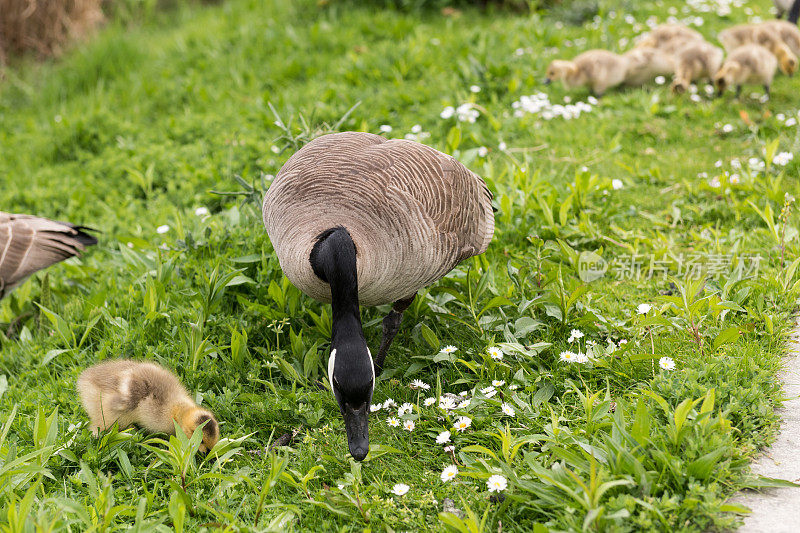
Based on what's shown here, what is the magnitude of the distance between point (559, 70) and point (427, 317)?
3831 millimetres

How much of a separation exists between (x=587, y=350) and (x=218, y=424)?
6.26 feet

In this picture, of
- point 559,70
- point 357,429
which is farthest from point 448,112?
point 357,429

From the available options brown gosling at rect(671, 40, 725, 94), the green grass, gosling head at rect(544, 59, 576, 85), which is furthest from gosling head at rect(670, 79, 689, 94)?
gosling head at rect(544, 59, 576, 85)

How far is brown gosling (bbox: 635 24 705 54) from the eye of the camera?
762 cm

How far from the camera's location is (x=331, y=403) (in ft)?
12.0

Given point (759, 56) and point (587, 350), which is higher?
point (759, 56)

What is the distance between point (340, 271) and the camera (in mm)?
3043

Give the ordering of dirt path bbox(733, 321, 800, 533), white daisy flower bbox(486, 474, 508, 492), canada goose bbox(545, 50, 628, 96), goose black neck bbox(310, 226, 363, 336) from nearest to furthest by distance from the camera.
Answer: dirt path bbox(733, 321, 800, 533), white daisy flower bbox(486, 474, 508, 492), goose black neck bbox(310, 226, 363, 336), canada goose bbox(545, 50, 628, 96)

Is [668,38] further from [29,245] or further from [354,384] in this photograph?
[29,245]

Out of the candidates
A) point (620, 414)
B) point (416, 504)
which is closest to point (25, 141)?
point (416, 504)

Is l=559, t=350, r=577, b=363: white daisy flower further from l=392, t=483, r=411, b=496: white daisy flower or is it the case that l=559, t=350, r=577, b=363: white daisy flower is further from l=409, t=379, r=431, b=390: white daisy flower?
l=392, t=483, r=411, b=496: white daisy flower

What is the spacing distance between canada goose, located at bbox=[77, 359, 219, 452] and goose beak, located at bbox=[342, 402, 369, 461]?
712mm

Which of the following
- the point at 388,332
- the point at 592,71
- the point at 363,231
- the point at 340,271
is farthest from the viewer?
the point at 592,71

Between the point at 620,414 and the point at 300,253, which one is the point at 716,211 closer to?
the point at 620,414
